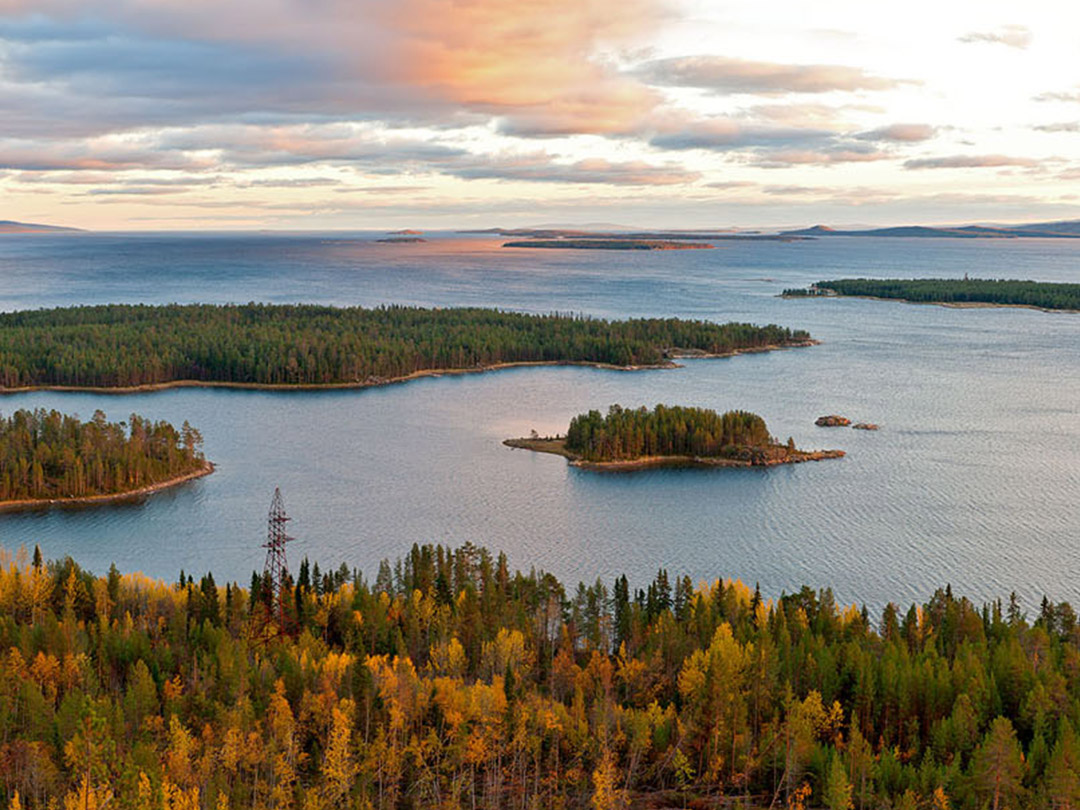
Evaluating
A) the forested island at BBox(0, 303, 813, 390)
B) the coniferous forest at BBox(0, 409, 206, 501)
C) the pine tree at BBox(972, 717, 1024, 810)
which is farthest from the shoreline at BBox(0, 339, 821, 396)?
the pine tree at BBox(972, 717, 1024, 810)

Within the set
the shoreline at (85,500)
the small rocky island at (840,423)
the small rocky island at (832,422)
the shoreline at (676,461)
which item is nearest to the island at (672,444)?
the shoreline at (676,461)

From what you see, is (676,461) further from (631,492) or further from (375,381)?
(375,381)

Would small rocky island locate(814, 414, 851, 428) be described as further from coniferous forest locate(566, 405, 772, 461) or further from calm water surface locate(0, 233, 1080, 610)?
coniferous forest locate(566, 405, 772, 461)

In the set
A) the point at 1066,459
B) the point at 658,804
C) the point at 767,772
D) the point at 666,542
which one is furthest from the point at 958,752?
the point at 1066,459

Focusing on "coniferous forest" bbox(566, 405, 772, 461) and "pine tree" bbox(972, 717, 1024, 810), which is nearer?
"pine tree" bbox(972, 717, 1024, 810)

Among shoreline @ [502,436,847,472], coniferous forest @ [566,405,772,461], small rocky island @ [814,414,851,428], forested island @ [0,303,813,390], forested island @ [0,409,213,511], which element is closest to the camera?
forested island @ [0,409,213,511]

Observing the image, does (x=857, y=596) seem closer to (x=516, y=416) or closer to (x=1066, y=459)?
(x=1066, y=459)
